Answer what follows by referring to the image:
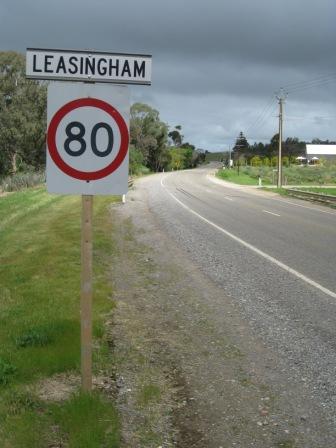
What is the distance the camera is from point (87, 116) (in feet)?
13.1

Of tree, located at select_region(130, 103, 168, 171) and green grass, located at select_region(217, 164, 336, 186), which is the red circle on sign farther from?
tree, located at select_region(130, 103, 168, 171)

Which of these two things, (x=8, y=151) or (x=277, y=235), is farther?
(x=8, y=151)

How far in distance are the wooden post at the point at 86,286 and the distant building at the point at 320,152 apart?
16839cm

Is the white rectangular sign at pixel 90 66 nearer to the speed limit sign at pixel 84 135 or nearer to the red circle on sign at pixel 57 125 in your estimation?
the speed limit sign at pixel 84 135

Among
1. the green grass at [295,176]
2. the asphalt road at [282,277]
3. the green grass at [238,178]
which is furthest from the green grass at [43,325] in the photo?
the green grass at [295,176]

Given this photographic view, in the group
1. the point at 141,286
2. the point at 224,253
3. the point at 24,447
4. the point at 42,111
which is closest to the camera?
the point at 24,447

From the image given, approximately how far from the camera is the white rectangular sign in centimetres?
400

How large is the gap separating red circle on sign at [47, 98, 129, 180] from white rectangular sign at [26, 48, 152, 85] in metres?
0.19

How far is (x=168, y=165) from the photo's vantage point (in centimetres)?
13375

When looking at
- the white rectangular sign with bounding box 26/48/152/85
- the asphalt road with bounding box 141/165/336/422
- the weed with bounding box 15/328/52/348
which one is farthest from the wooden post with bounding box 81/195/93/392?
the asphalt road with bounding box 141/165/336/422

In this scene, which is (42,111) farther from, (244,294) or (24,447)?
(24,447)

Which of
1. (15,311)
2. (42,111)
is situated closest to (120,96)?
(15,311)

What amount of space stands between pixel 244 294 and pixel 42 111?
182 ft

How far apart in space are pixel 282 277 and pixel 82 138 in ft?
19.6
